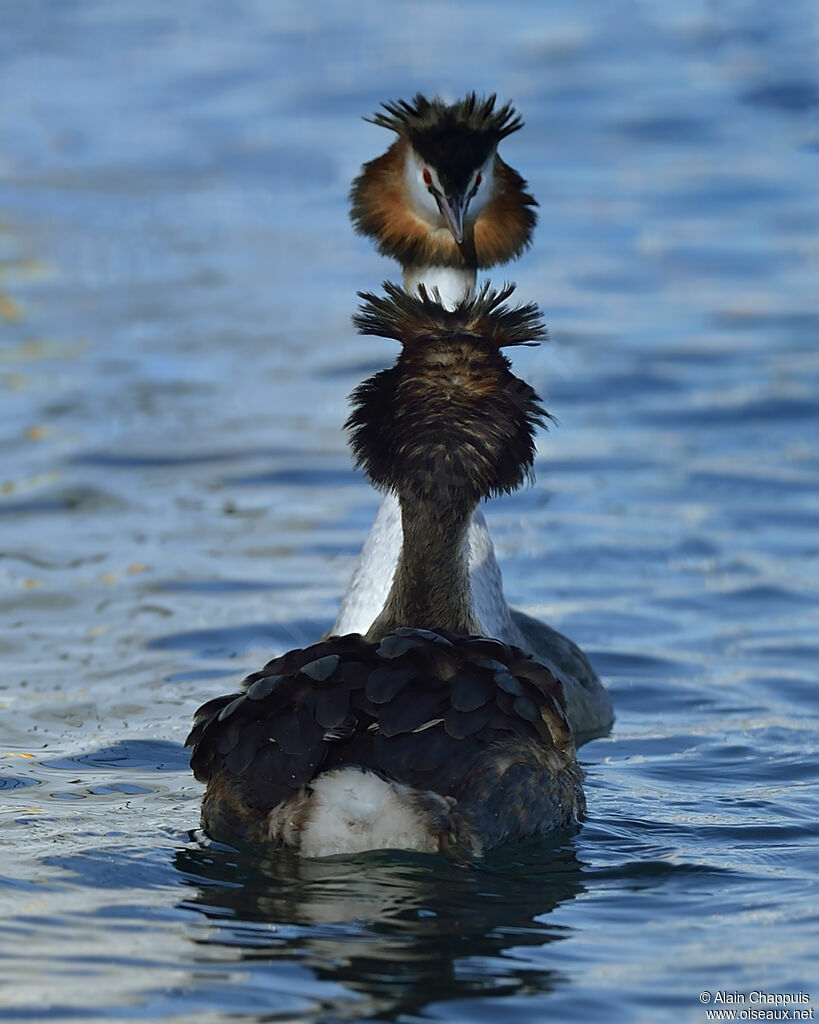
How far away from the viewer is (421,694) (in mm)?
6109

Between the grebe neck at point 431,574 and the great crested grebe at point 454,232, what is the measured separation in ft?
4.32

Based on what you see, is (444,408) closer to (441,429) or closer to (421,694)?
(441,429)

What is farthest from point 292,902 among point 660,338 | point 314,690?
point 660,338

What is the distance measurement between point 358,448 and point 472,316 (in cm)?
61

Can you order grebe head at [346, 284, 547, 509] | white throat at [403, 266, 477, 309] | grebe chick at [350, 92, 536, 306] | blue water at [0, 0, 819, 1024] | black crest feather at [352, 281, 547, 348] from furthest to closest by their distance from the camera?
1. white throat at [403, 266, 477, 309]
2. grebe chick at [350, 92, 536, 306]
3. black crest feather at [352, 281, 547, 348]
4. grebe head at [346, 284, 547, 509]
5. blue water at [0, 0, 819, 1024]

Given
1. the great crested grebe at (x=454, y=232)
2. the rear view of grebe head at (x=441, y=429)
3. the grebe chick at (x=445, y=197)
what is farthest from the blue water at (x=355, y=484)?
the grebe chick at (x=445, y=197)

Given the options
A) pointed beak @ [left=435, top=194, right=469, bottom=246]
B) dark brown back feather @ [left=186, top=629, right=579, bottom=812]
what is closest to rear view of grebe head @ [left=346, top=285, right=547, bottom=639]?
dark brown back feather @ [left=186, top=629, right=579, bottom=812]

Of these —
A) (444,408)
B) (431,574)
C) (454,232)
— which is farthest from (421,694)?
(454,232)

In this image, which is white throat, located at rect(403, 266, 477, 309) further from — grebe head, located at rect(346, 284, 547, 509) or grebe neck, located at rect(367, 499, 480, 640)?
grebe neck, located at rect(367, 499, 480, 640)

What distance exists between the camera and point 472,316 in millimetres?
6953

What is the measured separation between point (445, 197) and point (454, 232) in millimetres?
191

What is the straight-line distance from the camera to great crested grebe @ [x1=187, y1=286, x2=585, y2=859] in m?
6.06

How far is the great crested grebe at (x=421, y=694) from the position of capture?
6059 millimetres

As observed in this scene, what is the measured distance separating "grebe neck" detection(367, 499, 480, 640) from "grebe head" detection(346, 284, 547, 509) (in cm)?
9
